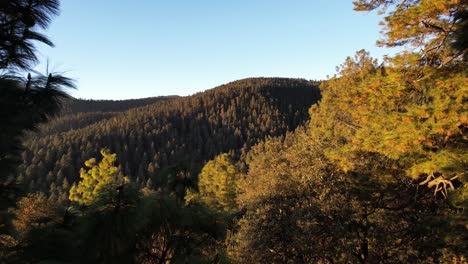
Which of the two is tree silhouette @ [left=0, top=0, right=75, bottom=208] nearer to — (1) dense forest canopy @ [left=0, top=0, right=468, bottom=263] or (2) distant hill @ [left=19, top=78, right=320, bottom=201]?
(1) dense forest canopy @ [left=0, top=0, right=468, bottom=263]

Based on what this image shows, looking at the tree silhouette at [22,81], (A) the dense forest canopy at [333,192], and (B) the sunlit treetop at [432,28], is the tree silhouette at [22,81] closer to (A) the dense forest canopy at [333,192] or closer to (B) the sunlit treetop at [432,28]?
(A) the dense forest canopy at [333,192]

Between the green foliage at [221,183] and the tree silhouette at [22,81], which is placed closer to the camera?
the tree silhouette at [22,81]

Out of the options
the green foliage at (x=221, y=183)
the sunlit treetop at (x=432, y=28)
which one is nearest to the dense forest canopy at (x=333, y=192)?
the sunlit treetop at (x=432, y=28)

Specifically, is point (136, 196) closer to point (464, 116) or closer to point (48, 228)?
point (48, 228)

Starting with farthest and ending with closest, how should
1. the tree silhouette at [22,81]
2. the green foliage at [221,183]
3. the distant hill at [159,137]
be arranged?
the distant hill at [159,137]
the green foliage at [221,183]
the tree silhouette at [22,81]

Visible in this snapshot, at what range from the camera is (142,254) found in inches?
191

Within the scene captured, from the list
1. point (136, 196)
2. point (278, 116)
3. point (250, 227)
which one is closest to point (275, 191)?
point (250, 227)

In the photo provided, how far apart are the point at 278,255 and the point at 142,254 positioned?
Result: 8.96 m

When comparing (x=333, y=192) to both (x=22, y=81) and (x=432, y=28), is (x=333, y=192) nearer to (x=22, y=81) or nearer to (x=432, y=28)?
(x=432, y=28)

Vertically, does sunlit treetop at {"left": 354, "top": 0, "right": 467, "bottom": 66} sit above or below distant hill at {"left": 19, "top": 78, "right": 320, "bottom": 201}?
above

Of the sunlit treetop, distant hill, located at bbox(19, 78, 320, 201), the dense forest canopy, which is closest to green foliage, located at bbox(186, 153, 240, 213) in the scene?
the dense forest canopy

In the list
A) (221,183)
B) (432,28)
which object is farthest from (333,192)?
(221,183)

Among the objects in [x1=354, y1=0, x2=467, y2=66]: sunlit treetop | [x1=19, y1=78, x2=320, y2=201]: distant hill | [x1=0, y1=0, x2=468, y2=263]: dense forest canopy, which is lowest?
[x1=19, y1=78, x2=320, y2=201]: distant hill

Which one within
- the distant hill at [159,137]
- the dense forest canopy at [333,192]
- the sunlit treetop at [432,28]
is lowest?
the distant hill at [159,137]
